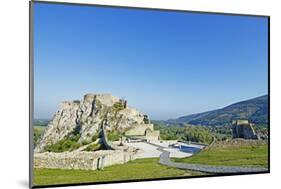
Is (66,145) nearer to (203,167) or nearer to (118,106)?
(118,106)

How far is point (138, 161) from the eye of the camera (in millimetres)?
4969

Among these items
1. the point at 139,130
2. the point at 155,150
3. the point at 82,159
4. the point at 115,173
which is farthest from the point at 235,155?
the point at 82,159

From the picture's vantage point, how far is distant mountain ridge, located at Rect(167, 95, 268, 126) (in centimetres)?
511

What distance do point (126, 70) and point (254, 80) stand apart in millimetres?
1463

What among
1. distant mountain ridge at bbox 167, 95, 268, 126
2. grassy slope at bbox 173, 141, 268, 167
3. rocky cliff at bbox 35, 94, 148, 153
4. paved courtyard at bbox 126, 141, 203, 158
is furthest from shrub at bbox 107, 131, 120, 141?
grassy slope at bbox 173, 141, 268, 167

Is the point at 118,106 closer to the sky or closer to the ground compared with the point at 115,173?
closer to the sky

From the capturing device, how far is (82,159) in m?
4.81

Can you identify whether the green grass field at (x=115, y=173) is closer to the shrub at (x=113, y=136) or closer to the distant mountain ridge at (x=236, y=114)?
the shrub at (x=113, y=136)

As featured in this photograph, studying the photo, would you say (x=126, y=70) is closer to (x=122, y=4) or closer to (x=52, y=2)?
(x=122, y=4)

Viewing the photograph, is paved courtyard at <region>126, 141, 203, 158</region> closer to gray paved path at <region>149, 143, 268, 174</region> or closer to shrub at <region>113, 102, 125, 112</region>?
gray paved path at <region>149, 143, 268, 174</region>

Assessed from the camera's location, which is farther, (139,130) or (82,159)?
(139,130)

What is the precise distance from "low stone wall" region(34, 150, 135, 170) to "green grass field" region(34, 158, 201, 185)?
0.15 ft

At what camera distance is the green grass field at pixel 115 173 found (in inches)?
183

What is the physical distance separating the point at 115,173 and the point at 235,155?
136cm
